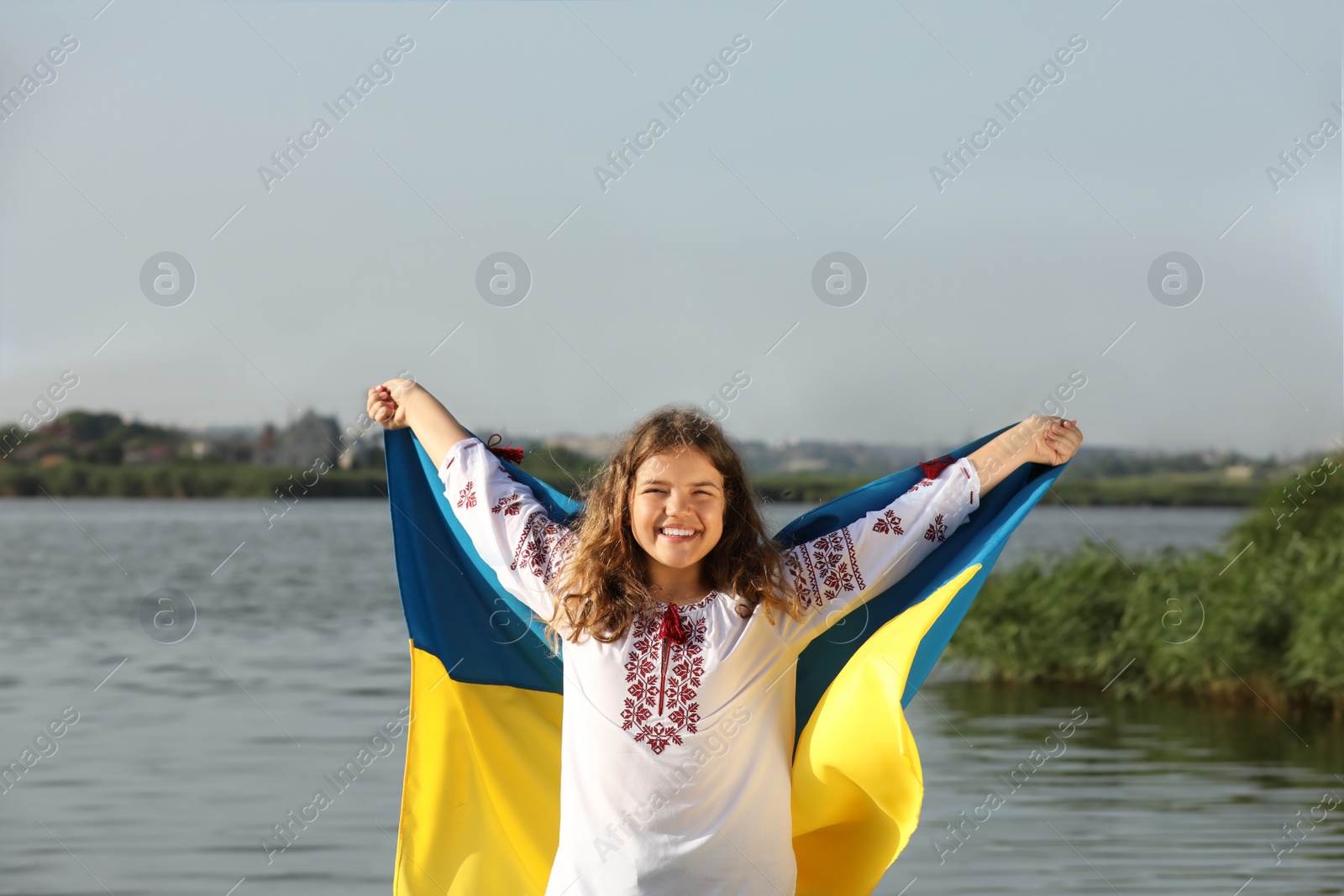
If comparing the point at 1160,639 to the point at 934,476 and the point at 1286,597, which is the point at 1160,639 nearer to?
the point at 1286,597

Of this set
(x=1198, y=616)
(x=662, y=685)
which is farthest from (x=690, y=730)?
(x=1198, y=616)

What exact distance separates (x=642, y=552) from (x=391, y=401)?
0.81 metres

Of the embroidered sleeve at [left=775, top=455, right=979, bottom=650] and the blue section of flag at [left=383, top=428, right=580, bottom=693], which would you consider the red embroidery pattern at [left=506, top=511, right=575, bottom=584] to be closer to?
the blue section of flag at [left=383, top=428, right=580, bottom=693]

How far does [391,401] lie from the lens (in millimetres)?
3094

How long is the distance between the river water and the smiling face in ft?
0.98

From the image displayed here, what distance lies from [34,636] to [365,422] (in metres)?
13.8

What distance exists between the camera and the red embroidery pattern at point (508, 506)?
2.80 metres

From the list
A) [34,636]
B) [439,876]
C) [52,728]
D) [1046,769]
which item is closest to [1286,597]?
[1046,769]

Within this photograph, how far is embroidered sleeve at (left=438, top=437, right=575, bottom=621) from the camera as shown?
106 inches

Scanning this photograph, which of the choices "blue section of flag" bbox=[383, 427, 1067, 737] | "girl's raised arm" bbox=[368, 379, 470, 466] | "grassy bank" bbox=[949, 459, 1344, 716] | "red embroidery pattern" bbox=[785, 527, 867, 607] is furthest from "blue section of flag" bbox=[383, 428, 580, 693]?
"grassy bank" bbox=[949, 459, 1344, 716]

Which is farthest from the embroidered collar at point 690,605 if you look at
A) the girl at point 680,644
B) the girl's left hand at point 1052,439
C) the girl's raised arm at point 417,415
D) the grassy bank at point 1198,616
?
the grassy bank at point 1198,616

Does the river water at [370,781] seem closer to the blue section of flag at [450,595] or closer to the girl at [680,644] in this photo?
the girl at [680,644]

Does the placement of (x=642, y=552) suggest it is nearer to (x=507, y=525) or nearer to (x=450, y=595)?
(x=507, y=525)

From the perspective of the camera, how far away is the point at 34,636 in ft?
49.4
